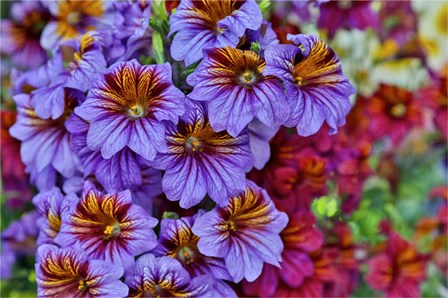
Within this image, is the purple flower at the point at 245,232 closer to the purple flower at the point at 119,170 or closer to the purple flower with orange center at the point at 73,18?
the purple flower at the point at 119,170

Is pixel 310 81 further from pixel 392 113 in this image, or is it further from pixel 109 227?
pixel 392 113

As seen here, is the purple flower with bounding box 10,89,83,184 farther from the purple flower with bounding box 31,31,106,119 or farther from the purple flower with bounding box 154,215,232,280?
the purple flower with bounding box 154,215,232,280

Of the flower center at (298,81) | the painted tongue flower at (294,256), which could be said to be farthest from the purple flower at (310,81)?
the painted tongue flower at (294,256)

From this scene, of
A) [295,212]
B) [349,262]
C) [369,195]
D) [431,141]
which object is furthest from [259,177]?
[431,141]

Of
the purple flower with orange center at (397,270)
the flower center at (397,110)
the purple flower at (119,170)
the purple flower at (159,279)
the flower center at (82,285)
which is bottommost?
the purple flower with orange center at (397,270)

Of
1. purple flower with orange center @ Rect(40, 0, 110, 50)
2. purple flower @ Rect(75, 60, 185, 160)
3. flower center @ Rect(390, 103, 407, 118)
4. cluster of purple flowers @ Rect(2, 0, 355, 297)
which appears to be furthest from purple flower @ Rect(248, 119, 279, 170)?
flower center @ Rect(390, 103, 407, 118)

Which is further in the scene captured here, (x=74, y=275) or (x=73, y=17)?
(x=73, y=17)

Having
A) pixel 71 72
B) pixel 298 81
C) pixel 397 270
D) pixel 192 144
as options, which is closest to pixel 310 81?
pixel 298 81
